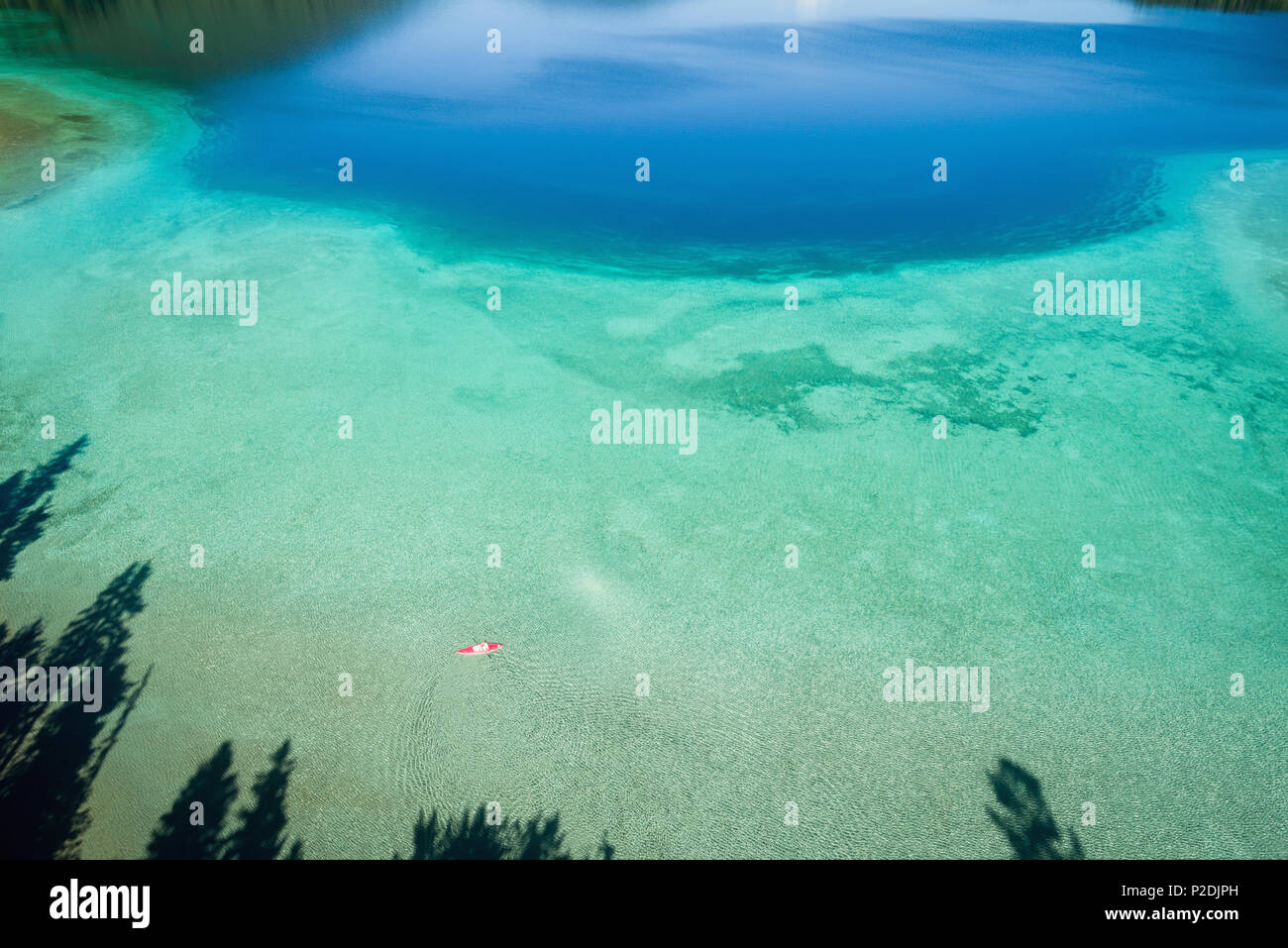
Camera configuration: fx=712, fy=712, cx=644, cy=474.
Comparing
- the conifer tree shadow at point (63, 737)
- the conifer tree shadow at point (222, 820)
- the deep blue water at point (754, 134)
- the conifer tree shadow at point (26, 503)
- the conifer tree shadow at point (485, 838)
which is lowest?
the conifer tree shadow at point (485, 838)

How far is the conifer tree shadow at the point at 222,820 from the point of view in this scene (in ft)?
26.0

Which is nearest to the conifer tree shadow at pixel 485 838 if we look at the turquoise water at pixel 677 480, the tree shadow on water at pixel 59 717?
the turquoise water at pixel 677 480

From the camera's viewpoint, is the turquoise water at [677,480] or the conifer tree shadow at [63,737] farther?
the turquoise water at [677,480]

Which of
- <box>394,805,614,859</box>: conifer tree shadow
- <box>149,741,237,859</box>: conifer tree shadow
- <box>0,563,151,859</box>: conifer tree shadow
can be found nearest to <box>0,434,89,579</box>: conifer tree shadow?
<box>0,563,151,859</box>: conifer tree shadow

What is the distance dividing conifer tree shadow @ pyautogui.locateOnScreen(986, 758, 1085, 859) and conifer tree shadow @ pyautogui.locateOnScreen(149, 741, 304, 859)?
816cm

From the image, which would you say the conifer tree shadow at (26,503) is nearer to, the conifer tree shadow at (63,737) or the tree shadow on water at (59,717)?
the tree shadow on water at (59,717)

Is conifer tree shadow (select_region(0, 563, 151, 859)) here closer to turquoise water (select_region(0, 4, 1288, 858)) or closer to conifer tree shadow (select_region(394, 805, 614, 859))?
turquoise water (select_region(0, 4, 1288, 858))

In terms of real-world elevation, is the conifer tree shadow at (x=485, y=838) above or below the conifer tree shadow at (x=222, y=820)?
below

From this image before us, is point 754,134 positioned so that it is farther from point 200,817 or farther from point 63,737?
point 200,817

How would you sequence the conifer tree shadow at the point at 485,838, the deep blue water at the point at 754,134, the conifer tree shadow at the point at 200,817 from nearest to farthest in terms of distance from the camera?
the conifer tree shadow at the point at 200,817 < the conifer tree shadow at the point at 485,838 < the deep blue water at the point at 754,134

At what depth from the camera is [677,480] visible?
13383 mm

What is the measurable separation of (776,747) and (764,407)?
311 inches

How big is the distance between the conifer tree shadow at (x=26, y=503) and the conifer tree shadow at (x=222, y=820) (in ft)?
18.1
